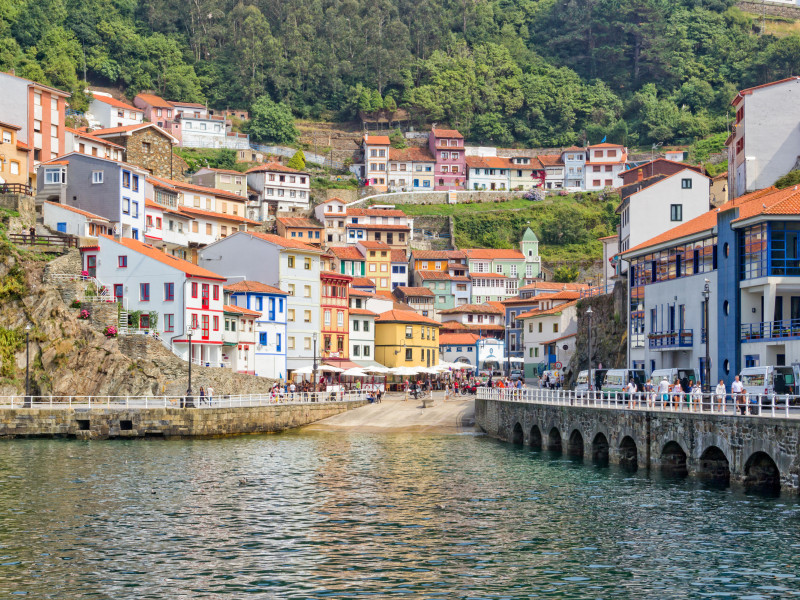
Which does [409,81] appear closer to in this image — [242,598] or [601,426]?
[601,426]

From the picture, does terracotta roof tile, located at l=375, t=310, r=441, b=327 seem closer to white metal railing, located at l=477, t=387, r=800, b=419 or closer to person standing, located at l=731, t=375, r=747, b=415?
white metal railing, located at l=477, t=387, r=800, b=419

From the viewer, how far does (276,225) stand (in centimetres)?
13025

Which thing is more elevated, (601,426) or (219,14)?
(219,14)

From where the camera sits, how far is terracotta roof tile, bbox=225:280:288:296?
291 feet

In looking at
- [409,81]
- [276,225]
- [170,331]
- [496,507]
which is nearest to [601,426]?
[496,507]

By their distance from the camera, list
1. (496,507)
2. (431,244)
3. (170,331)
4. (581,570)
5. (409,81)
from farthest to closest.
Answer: (409,81), (431,244), (170,331), (496,507), (581,570)

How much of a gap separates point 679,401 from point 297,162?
124 m

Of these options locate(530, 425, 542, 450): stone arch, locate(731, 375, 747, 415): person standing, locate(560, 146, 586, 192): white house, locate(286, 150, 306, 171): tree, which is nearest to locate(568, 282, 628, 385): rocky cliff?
locate(530, 425, 542, 450): stone arch

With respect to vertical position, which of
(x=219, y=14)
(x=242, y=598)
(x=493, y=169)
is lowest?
(x=242, y=598)

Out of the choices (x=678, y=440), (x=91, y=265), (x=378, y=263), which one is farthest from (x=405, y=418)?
(x=378, y=263)

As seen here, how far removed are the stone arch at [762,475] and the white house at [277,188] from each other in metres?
109

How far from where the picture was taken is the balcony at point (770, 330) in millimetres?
48938

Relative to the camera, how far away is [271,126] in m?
171

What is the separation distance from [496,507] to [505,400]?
92.4ft
